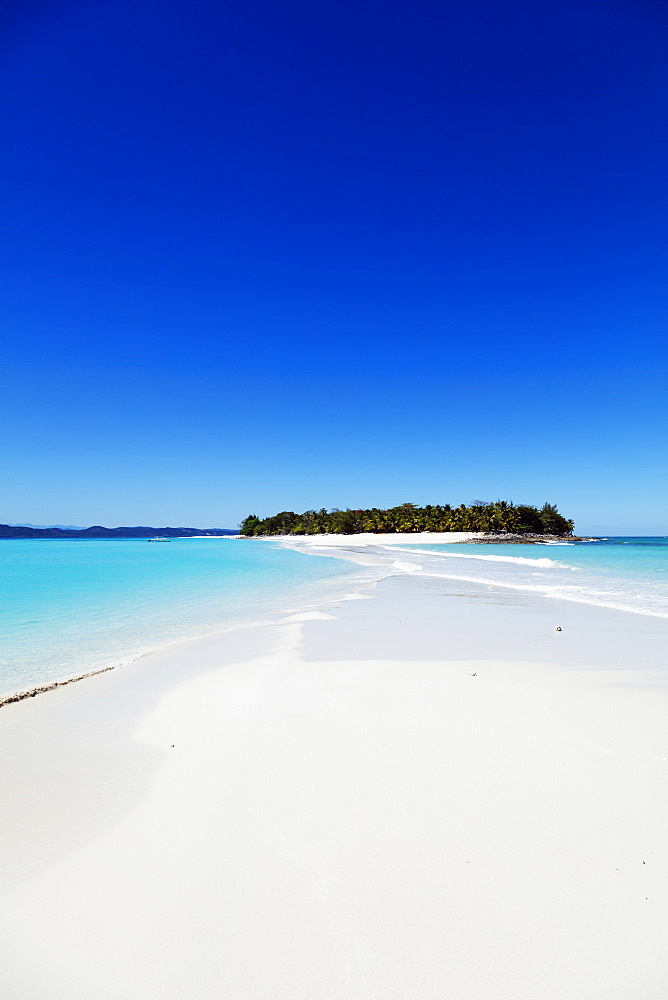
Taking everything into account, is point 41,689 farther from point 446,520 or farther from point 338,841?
point 446,520

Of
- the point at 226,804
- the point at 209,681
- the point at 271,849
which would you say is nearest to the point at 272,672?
the point at 209,681

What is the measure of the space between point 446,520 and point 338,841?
9508 cm

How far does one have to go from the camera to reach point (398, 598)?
12.2 meters

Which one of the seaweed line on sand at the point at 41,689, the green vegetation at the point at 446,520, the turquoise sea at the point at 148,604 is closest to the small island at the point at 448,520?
the green vegetation at the point at 446,520

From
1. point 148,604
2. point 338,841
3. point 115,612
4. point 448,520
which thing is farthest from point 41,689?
point 448,520

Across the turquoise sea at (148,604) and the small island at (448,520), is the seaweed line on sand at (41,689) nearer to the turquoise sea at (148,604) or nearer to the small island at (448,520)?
the turquoise sea at (148,604)

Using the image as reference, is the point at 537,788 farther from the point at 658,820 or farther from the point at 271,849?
the point at 271,849

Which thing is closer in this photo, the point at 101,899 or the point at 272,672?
the point at 101,899

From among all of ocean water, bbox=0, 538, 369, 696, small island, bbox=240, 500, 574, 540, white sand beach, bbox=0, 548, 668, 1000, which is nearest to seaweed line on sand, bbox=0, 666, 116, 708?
ocean water, bbox=0, 538, 369, 696

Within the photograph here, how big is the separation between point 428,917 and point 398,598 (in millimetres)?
10227

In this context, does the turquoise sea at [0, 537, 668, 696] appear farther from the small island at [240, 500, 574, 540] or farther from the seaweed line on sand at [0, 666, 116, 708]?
the small island at [240, 500, 574, 540]

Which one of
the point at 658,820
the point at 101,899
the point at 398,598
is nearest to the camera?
the point at 101,899

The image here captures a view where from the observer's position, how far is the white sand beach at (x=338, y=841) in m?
1.86

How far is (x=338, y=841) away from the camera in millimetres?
2572
